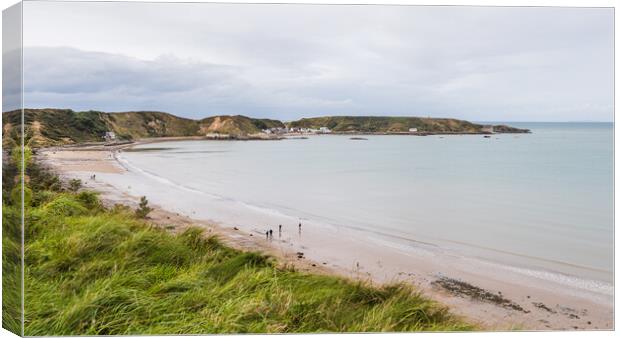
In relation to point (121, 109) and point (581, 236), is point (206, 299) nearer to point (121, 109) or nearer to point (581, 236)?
point (121, 109)

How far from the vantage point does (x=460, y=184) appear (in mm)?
4957

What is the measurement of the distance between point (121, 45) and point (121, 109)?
58 cm

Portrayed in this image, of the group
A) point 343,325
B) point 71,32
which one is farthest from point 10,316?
point 343,325

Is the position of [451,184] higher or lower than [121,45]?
lower

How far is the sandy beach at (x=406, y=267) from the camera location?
355cm

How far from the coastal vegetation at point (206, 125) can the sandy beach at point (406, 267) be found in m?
0.26

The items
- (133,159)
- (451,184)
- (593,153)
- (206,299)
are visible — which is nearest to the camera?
(206,299)

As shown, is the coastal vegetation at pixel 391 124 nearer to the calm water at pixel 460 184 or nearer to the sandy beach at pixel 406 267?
the calm water at pixel 460 184

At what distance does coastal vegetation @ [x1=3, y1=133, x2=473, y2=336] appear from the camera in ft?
10.3

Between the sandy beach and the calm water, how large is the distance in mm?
285

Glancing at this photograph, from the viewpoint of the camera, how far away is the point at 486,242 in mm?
4691

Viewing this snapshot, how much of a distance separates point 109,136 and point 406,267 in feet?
8.90

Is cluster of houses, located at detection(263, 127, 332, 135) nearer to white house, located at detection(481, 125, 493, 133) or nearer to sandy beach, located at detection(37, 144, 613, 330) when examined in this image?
sandy beach, located at detection(37, 144, 613, 330)

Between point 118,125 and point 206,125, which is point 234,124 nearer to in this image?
point 206,125
